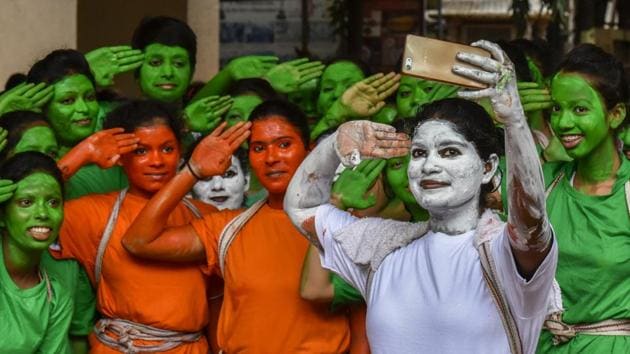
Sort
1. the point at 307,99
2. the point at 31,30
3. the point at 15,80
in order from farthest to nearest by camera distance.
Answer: the point at 31,30 < the point at 307,99 < the point at 15,80

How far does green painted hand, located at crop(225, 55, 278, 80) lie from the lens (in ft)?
24.4

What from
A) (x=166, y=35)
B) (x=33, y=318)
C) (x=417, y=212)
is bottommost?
(x=33, y=318)

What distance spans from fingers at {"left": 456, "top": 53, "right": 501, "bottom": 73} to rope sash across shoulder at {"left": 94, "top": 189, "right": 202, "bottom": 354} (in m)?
2.36

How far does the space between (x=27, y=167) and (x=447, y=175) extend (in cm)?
201

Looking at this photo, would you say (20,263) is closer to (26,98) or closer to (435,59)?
(26,98)

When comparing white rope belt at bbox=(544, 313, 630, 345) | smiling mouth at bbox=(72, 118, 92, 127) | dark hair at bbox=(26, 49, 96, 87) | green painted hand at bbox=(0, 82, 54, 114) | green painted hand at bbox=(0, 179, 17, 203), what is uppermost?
dark hair at bbox=(26, 49, 96, 87)

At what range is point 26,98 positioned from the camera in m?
6.56

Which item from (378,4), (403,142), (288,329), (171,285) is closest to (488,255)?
(403,142)

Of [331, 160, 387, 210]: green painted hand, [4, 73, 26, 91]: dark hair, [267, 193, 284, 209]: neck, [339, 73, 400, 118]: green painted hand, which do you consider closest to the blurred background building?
[4, 73, 26, 91]: dark hair

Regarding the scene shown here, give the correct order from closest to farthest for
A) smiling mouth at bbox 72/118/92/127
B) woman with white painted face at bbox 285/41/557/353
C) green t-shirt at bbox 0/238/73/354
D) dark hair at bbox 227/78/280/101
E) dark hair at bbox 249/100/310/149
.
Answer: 1. woman with white painted face at bbox 285/41/557/353
2. green t-shirt at bbox 0/238/73/354
3. dark hair at bbox 249/100/310/149
4. smiling mouth at bbox 72/118/92/127
5. dark hair at bbox 227/78/280/101

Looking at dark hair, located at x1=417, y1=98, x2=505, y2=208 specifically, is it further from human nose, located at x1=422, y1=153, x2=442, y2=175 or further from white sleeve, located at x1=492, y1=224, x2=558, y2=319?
white sleeve, located at x1=492, y1=224, x2=558, y2=319

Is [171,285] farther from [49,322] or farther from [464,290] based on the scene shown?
[464,290]

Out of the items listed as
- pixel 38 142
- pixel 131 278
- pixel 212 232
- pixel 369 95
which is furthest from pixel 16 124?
pixel 369 95

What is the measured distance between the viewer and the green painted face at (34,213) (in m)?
5.70
